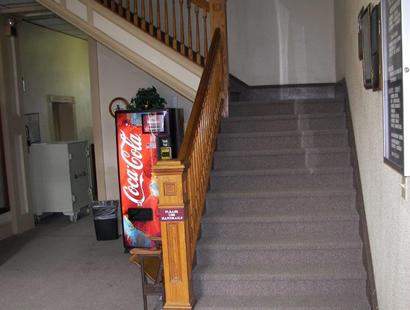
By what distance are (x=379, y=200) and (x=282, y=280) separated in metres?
0.91

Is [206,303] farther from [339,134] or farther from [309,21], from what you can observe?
A: [309,21]

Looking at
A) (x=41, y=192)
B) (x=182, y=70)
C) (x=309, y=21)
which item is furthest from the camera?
(x=41, y=192)

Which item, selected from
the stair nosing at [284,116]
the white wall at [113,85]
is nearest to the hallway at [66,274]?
the white wall at [113,85]

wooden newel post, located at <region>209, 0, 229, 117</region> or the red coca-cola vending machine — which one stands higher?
wooden newel post, located at <region>209, 0, 229, 117</region>

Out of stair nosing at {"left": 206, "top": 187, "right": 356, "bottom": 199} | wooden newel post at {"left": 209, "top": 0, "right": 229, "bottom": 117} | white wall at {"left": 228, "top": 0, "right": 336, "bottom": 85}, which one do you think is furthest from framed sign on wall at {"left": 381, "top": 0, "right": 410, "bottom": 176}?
white wall at {"left": 228, "top": 0, "right": 336, "bottom": 85}

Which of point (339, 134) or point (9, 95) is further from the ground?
point (9, 95)

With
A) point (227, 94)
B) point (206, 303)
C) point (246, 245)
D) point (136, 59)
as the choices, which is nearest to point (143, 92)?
point (136, 59)

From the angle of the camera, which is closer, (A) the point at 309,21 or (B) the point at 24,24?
(A) the point at 309,21

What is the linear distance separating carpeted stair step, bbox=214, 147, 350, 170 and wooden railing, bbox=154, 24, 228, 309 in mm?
468

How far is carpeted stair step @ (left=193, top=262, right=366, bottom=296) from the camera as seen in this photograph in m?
3.00

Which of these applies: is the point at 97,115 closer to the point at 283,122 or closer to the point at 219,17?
the point at 219,17

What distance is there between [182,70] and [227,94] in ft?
1.72

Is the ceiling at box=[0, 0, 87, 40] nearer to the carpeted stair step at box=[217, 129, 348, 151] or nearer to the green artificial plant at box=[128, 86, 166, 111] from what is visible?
the green artificial plant at box=[128, 86, 166, 111]

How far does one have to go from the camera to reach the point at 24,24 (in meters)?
6.71
